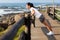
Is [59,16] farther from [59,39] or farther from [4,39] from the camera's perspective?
[4,39]

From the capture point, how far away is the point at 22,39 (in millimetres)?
3416

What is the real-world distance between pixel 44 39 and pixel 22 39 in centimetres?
400

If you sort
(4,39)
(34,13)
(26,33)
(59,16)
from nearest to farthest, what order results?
(4,39), (26,33), (34,13), (59,16)

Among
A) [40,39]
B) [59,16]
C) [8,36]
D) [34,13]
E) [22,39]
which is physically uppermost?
[8,36]

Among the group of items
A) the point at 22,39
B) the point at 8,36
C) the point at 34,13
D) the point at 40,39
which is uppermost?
the point at 8,36

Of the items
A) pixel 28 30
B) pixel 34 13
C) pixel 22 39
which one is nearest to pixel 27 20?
pixel 28 30

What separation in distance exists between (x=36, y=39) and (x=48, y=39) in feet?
1.68

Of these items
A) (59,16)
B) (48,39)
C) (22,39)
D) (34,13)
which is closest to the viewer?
(22,39)

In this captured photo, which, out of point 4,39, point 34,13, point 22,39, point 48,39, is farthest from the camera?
point 34,13

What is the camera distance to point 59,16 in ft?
50.7

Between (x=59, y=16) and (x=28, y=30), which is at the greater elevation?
(x=28, y=30)

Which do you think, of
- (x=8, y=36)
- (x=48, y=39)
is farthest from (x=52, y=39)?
(x=8, y=36)

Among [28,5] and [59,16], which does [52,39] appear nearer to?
[28,5]

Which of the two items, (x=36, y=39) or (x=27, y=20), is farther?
(x=36, y=39)
